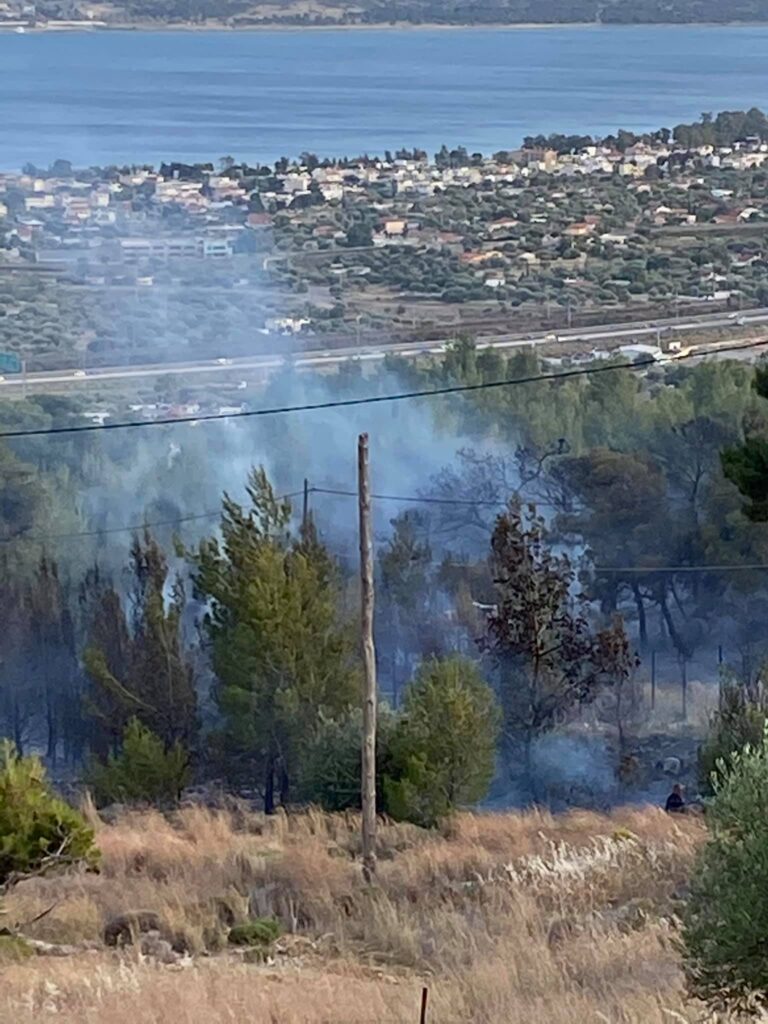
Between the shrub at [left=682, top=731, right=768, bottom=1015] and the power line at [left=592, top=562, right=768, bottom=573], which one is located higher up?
the shrub at [left=682, top=731, right=768, bottom=1015]

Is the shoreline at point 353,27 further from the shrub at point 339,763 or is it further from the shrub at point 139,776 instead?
the shrub at point 339,763

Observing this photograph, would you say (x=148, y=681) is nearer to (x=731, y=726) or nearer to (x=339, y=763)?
(x=339, y=763)

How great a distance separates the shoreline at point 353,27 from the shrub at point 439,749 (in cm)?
4996

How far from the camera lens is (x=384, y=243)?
4806 cm

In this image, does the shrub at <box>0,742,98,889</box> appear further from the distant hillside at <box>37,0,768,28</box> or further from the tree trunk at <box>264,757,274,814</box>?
the distant hillside at <box>37,0,768,28</box>

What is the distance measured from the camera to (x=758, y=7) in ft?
199

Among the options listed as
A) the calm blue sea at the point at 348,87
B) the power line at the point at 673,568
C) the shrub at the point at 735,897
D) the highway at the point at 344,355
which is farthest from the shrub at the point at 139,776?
the calm blue sea at the point at 348,87

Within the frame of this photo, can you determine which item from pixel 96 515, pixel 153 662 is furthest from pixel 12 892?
pixel 96 515

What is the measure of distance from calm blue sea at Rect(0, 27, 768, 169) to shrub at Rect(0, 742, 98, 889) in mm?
51497

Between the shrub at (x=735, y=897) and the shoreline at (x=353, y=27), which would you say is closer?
the shrub at (x=735, y=897)

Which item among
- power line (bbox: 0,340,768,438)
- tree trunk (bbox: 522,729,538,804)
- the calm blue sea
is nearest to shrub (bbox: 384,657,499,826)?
tree trunk (bbox: 522,729,538,804)

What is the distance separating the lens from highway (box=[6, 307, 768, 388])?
36.1 meters

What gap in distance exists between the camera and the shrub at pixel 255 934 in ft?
28.1

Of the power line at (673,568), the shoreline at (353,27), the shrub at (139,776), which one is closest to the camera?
the shrub at (139,776)
